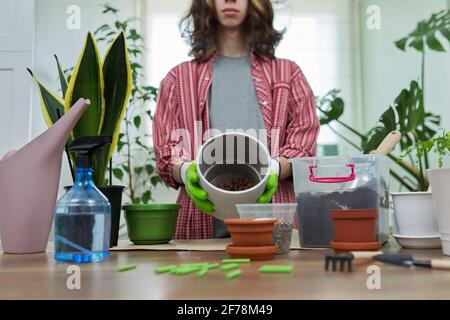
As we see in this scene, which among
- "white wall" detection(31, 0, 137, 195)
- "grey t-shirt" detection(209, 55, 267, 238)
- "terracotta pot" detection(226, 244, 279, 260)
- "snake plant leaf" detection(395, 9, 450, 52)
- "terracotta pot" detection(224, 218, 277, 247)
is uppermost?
"white wall" detection(31, 0, 137, 195)

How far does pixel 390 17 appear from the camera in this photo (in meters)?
2.93

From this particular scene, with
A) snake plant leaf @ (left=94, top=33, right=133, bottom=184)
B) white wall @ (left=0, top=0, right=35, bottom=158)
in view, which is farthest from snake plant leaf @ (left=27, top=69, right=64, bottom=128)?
white wall @ (left=0, top=0, right=35, bottom=158)

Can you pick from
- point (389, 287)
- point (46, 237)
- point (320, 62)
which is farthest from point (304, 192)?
point (320, 62)

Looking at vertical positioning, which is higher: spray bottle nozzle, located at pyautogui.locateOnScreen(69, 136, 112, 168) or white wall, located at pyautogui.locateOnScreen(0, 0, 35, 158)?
white wall, located at pyautogui.locateOnScreen(0, 0, 35, 158)

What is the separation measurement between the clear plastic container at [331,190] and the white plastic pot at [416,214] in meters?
0.04

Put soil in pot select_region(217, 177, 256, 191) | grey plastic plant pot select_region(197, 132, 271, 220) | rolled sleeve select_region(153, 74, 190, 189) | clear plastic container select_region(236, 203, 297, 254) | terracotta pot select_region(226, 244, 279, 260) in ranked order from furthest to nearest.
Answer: rolled sleeve select_region(153, 74, 190, 189) → soil in pot select_region(217, 177, 256, 191) → grey plastic plant pot select_region(197, 132, 271, 220) → clear plastic container select_region(236, 203, 297, 254) → terracotta pot select_region(226, 244, 279, 260)

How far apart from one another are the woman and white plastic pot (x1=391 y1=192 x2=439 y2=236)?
435 mm

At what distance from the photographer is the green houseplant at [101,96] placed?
891 millimetres

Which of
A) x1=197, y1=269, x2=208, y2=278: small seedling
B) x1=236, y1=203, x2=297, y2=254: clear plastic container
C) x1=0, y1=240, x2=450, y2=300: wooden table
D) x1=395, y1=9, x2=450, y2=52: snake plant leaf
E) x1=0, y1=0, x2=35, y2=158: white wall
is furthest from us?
x1=0, y1=0, x2=35, y2=158: white wall

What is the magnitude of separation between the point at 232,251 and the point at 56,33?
7.61 ft

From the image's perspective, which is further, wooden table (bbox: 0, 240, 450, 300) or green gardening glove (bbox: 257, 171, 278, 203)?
green gardening glove (bbox: 257, 171, 278, 203)

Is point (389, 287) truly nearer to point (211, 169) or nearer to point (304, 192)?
point (304, 192)

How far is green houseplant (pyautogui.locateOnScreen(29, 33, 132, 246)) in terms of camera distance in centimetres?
89

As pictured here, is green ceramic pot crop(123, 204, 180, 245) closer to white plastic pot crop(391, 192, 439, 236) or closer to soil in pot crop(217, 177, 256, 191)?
soil in pot crop(217, 177, 256, 191)
